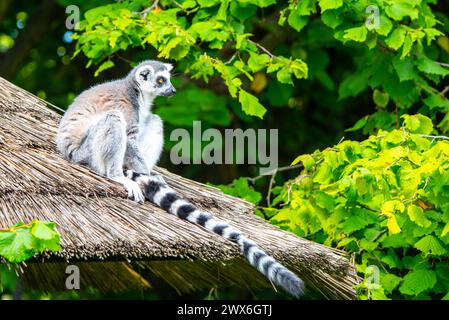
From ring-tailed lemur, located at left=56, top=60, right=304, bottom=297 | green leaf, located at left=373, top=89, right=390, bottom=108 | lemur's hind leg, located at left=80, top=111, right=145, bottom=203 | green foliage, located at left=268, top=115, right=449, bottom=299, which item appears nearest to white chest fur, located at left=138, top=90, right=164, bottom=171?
ring-tailed lemur, located at left=56, top=60, right=304, bottom=297

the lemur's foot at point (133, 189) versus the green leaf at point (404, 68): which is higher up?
the green leaf at point (404, 68)

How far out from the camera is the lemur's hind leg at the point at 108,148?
6.24 meters

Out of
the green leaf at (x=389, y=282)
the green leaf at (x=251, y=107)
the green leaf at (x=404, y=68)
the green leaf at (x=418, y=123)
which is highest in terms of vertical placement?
the green leaf at (x=404, y=68)

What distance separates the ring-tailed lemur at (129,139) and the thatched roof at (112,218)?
0.09 m

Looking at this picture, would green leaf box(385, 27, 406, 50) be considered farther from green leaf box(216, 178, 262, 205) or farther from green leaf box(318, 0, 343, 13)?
green leaf box(216, 178, 262, 205)

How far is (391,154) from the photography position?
6.25 metres

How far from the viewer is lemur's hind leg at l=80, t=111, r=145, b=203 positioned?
20.5 feet

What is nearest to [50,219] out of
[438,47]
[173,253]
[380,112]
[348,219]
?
[173,253]

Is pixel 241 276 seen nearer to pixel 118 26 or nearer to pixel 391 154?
pixel 391 154

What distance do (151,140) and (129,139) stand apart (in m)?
0.28

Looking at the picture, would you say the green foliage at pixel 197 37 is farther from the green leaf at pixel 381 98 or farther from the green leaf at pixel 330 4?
the green leaf at pixel 381 98

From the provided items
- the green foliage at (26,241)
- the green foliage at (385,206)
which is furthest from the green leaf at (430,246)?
the green foliage at (26,241)

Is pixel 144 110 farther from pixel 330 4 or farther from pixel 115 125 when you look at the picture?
pixel 330 4

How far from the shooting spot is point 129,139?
652 cm
